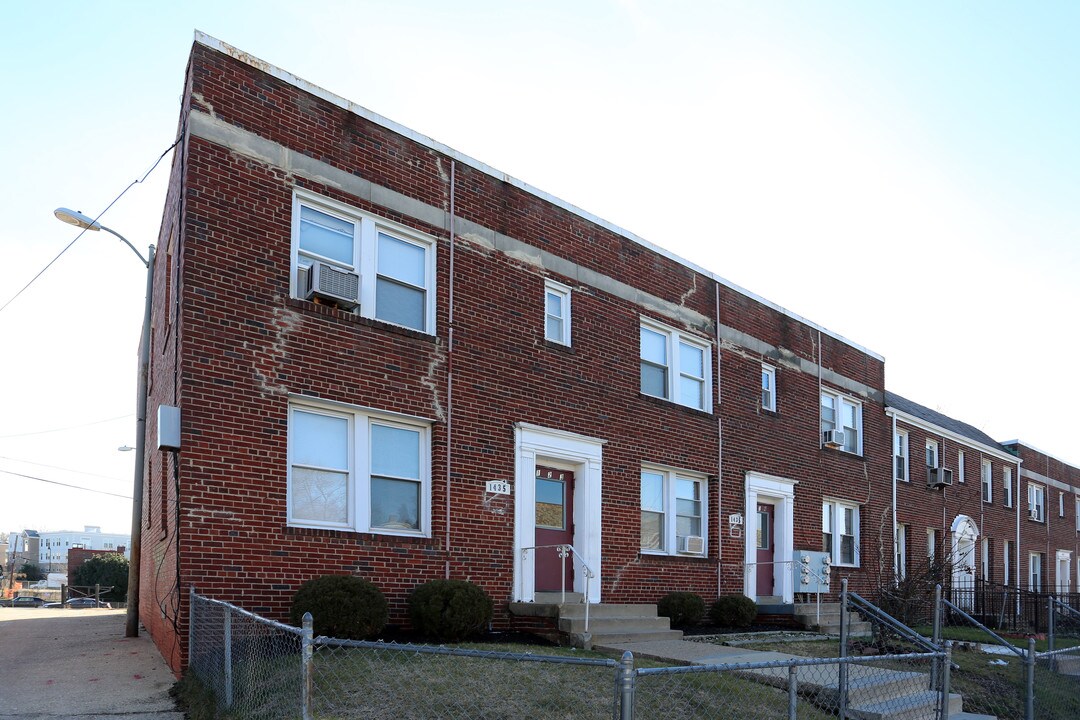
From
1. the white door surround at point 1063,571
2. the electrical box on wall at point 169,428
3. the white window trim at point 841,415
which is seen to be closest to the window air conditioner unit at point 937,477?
the white window trim at point 841,415

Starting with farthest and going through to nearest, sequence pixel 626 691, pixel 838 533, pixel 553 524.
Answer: pixel 838 533 → pixel 553 524 → pixel 626 691

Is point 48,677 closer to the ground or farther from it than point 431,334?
closer to the ground

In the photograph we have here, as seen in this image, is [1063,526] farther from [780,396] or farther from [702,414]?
[702,414]

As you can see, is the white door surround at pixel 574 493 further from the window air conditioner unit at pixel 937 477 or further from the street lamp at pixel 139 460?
the window air conditioner unit at pixel 937 477

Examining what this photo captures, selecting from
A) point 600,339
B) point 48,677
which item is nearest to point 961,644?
point 600,339

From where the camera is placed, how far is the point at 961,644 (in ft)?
54.1

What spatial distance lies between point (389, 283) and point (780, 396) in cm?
1095

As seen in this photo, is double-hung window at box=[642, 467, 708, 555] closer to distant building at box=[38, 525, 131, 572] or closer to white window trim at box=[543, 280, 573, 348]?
white window trim at box=[543, 280, 573, 348]

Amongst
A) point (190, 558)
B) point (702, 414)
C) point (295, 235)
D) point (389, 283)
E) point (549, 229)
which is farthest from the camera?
point (702, 414)

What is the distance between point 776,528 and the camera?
68.0 feet

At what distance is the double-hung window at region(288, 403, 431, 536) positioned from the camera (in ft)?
39.4

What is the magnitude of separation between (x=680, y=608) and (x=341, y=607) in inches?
290

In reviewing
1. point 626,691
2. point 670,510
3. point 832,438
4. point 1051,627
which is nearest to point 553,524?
point 670,510

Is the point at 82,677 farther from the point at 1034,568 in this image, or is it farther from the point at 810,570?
the point at 1034,568
